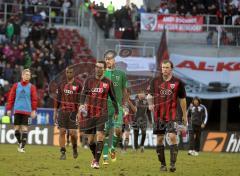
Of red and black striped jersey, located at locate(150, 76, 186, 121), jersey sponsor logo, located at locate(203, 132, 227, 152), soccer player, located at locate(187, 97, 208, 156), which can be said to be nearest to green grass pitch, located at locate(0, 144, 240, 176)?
red and black striped jersey, located at locate(150, 76, 186, 121)

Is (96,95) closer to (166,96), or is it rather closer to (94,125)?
(94,125)

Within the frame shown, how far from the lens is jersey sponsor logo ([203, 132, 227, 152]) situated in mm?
33531

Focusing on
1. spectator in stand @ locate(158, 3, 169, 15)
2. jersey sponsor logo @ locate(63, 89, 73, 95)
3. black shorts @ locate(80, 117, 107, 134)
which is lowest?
black shorts @ locate(80, 117, 107, 134)

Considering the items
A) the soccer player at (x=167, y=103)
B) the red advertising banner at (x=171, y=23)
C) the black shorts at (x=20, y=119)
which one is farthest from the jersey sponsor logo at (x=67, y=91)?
the red advertising banner at (x=171, y=23)

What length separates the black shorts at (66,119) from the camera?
20922 millimetres

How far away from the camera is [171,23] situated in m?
40.5

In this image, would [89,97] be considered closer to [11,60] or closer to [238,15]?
[11,60]

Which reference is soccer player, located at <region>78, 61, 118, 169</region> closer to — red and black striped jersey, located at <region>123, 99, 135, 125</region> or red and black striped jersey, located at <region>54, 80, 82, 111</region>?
red and black striped jersey, located at <region>54, 80, 82, 111</region>

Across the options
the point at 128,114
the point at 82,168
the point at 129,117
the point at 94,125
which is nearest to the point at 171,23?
the point at 129,117

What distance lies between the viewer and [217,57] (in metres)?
38.8

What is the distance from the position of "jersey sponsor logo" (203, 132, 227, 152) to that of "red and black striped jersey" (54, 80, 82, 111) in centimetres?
1349

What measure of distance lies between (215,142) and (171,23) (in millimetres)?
8782

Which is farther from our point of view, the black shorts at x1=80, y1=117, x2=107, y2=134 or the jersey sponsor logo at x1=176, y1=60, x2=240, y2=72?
the jersey sponsor logo at x1=176, y1=60, x2=240, y2=72

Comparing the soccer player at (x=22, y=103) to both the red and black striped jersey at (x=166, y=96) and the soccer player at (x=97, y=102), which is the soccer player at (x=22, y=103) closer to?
the soccer player at (x=97, y=102)
